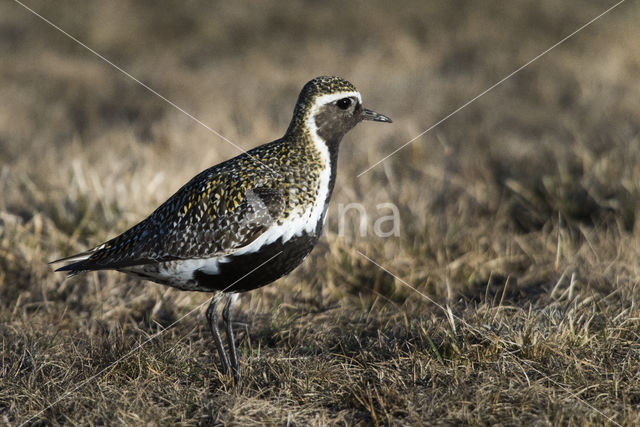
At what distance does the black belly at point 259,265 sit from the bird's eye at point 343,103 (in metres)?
0.85

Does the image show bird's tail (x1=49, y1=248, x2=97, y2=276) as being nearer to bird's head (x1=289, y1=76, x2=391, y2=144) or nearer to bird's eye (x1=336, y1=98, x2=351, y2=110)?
bird's head (x1=289, y1=76, x2=391, y2=144)

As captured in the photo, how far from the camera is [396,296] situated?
16.9ft

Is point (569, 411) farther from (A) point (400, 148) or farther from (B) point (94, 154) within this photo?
(B) point (94, 154)

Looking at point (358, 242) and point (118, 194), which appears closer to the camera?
point (358, 242)

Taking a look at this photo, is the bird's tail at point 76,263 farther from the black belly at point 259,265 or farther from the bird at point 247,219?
the black belly at point 259,265

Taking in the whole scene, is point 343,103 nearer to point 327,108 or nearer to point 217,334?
point 327,108

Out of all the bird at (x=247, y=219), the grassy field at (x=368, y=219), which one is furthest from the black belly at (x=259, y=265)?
the grassy field at (x=368, y=219)

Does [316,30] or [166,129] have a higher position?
[316,30]

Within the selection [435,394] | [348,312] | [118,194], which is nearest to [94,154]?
[118,194]

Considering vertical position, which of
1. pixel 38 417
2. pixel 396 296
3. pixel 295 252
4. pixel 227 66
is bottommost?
pixel 396 296

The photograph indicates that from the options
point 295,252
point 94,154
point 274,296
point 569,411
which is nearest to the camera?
point 569,411

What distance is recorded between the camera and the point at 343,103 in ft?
13.2

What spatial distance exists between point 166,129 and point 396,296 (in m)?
4.59

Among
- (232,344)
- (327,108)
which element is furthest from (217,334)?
(327,108)
